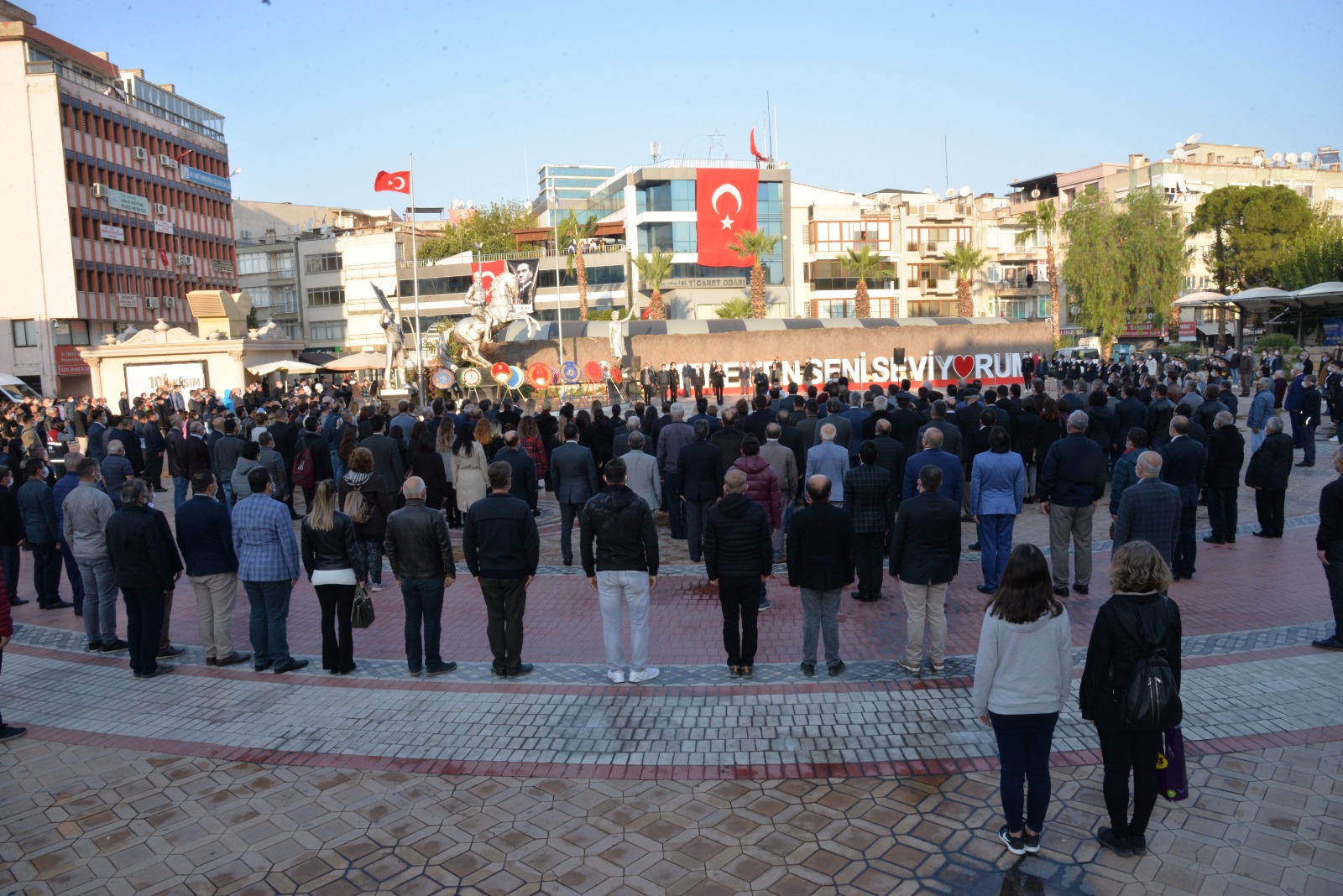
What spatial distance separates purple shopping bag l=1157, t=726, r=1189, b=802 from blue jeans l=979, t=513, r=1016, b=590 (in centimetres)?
453

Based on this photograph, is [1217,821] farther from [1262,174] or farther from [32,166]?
[1262,174]

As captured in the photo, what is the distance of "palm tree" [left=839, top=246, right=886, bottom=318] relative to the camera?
61844 mm

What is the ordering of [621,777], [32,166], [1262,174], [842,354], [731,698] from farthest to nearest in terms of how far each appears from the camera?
[1262,174]
[32,166]
[842,354]
[731,698]
[621,777]

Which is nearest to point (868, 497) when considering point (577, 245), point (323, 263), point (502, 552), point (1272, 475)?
point (502, 552)

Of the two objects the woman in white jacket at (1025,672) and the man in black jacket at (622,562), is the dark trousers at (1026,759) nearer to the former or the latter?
the woman in white jacket at (1025,672)

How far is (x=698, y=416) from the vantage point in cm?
1145

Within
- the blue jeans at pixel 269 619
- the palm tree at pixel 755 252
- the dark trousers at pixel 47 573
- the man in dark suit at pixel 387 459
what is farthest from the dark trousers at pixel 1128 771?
the palm tree at pixel 755 252

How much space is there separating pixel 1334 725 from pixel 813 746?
356cm

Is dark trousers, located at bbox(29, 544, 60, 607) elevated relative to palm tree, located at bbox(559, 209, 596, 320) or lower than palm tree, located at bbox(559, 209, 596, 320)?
lower

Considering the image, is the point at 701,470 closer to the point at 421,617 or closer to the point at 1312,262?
the point at 421,617

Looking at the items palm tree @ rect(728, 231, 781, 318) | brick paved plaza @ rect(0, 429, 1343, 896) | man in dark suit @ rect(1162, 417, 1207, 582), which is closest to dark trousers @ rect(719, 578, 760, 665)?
brick paved plaza @ rect(0, 429, 1343, 896)

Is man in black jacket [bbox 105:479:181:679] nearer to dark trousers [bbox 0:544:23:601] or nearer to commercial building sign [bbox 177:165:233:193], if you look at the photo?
dark trousers [bbox 0:544:23:601]

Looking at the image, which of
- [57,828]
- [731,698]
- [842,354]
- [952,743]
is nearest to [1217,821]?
[952,743]

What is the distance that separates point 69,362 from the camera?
4888cm
